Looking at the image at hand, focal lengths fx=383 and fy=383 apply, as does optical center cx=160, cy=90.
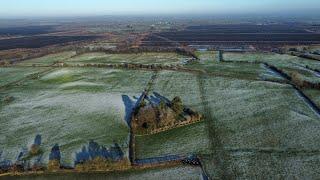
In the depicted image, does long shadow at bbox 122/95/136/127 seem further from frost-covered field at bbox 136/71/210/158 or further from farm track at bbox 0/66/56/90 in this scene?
farm track at bbox 0/66/56/90

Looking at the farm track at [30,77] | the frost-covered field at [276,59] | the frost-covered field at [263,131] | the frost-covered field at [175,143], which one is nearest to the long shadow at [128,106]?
the frost-covered field at [175,143]

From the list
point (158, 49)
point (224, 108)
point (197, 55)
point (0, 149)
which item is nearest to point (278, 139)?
point (224, 108)

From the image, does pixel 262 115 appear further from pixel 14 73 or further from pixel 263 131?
pixel 14 73

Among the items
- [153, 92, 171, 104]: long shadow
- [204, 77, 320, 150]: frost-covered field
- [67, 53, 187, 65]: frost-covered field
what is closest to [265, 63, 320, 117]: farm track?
[204, 77, 320, 150]: frost-covered field

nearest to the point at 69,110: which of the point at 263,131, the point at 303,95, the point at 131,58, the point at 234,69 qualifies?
the point at 263,131

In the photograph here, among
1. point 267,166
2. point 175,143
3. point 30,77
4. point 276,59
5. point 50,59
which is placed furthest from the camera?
point 50,59

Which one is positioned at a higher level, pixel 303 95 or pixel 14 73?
pixel 303 95

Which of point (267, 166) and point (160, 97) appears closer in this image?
point (267, 166)
